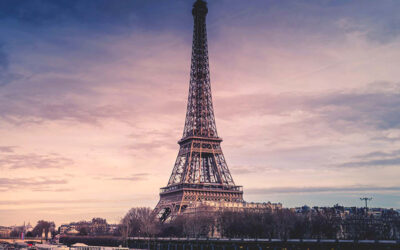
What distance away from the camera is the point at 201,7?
136250 millimetres

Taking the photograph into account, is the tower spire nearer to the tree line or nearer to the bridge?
the tree line

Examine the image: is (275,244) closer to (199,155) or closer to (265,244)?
(265,244)

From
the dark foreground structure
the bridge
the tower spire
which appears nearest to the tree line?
the dark foreground structure

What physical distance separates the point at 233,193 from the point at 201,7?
60.5 metres

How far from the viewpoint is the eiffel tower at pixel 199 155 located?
12294 cm

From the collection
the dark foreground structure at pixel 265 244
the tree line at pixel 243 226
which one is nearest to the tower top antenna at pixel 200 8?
the tree line at pixel 243 226

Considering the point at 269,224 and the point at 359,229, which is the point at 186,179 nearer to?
the point at 269,224

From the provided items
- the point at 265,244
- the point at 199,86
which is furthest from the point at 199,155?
the point at 265,244

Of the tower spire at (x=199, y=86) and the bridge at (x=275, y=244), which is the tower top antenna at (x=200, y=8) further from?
the bridge at (x=275, y=244)

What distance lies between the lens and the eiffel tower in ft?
403

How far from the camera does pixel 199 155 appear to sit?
126250 mm

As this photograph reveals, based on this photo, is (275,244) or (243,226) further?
(243,226)

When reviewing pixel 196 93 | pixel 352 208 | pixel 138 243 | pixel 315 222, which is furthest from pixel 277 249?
pixel 352 208

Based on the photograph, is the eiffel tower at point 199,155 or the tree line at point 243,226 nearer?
the tree line at point 243,226
